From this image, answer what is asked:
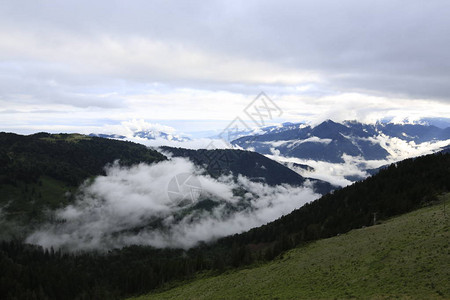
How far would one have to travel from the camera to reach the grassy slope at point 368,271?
141 feet

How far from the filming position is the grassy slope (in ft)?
141

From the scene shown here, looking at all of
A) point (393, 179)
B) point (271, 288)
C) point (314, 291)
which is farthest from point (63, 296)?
point (393, 179)

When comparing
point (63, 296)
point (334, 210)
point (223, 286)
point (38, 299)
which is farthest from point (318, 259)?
point (63, 296)

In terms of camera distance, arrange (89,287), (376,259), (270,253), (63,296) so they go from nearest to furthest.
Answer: (376,259), (270,253), (63,296), (89,287)

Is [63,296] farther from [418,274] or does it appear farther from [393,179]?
[393,179]

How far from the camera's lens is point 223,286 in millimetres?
84812

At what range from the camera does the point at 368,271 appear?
5350cm

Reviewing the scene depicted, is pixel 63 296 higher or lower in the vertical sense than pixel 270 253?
lower

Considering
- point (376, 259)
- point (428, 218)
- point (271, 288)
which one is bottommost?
point (271, 288)

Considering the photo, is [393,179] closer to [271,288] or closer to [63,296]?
[271,288]

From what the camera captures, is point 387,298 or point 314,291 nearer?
point 387,298

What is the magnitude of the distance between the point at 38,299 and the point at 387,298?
181 metres

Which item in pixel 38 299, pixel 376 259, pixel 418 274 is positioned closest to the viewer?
pixel 418 274

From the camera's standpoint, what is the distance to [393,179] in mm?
176000
